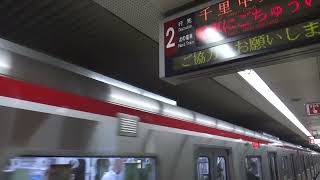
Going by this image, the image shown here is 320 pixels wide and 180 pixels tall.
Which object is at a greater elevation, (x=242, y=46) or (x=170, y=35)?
(x=170, y=35)

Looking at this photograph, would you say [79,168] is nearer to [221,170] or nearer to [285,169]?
[221,170]

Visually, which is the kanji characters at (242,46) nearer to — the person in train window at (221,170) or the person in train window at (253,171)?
the person in train window at (221,170)

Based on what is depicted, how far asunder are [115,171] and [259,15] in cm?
144

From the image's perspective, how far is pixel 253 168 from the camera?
19.5 feet

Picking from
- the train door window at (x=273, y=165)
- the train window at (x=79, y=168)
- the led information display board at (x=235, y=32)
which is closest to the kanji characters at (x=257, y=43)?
the led information display board at (x=235, y=32)

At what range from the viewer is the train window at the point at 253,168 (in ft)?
18.1

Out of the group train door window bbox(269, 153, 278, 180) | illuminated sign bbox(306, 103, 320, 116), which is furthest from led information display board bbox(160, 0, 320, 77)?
illuminated sign bbox(306, 103, 320, 116)

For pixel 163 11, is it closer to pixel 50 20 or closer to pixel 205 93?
pixel 50 20

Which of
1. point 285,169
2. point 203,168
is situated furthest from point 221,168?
point 285,169

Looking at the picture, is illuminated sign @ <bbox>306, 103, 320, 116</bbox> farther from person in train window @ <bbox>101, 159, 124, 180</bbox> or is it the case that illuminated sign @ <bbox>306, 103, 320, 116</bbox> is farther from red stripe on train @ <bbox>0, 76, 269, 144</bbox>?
person in train window @ <bbox>101, 159, 124, 180</bbox>

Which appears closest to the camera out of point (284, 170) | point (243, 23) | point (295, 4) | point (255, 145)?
point (295, 4)

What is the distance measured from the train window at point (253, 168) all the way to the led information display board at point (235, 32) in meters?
3.60

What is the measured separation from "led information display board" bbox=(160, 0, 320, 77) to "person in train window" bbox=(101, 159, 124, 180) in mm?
716

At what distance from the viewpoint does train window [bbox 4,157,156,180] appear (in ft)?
5.40
